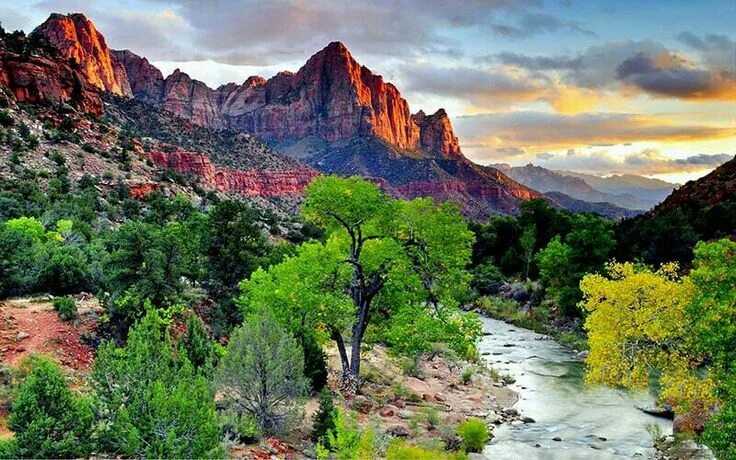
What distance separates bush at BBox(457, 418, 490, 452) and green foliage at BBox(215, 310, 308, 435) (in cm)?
604

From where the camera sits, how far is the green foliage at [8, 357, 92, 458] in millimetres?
10406

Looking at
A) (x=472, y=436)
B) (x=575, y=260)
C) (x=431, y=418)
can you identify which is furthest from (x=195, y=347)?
(x=575, y=260)

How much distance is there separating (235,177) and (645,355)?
305 feet

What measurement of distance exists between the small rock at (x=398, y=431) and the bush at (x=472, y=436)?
6.26ft

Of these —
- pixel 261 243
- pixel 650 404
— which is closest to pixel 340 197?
pixel 261 243

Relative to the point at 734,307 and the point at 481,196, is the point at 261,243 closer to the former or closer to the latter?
the point at 734,307

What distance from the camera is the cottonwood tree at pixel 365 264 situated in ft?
72.8

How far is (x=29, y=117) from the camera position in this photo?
63.0m

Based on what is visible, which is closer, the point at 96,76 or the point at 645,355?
the point at 645,355

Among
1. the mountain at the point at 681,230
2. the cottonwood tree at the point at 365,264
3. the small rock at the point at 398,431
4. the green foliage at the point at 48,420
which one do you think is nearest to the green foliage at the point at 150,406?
the green foliage at the point at 48,420

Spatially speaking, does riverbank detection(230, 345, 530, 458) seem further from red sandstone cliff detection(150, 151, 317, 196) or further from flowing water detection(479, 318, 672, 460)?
red sandstone cliff detection(150, 151, 317, 196)

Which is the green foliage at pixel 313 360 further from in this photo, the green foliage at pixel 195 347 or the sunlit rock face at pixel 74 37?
the sunlit rock face at pixel 74 37

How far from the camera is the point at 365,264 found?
23438 mm

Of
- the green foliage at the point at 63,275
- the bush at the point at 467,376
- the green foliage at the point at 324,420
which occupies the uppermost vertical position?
the green foliage at the point at 63,275
